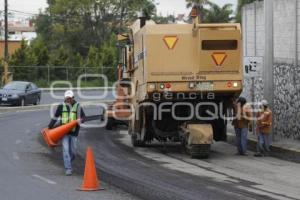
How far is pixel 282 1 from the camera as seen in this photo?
24188 millimetres

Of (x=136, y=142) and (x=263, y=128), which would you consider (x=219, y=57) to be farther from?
(x=136, y=142)

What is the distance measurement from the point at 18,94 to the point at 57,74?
2488cm

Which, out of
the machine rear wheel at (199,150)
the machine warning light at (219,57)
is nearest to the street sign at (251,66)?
the machine warning light at (219,57)

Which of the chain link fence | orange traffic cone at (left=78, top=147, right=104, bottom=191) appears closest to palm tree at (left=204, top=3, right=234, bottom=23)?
the chain link fence

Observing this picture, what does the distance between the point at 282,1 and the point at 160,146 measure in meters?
6.47

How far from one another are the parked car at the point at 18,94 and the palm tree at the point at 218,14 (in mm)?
41037

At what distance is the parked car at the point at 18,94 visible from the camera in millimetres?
42562

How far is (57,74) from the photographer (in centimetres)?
6750

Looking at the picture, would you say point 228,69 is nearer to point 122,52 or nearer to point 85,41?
point 122,52

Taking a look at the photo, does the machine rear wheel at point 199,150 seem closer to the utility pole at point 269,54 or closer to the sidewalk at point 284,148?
the sidewalk at point 284,148

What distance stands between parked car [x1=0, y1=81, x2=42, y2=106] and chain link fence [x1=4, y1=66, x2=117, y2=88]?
1821 centimetres

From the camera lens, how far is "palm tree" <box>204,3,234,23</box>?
82431 millimetres

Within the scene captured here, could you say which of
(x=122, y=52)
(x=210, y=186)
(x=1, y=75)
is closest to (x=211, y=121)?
(x=122, y=52)

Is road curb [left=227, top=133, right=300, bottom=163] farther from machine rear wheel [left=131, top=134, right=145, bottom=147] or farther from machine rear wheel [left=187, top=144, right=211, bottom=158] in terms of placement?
machine rear wheel [left=131, top=134, right=145, bottom=147]
